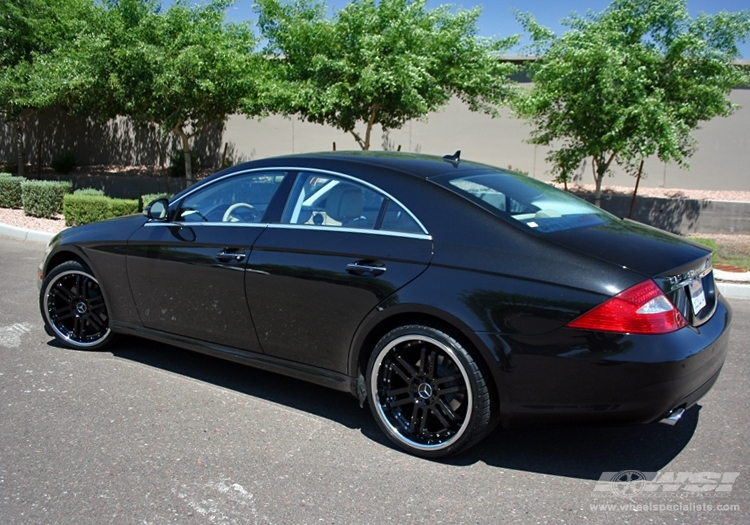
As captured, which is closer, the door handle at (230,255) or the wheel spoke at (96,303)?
the door handle at (230,255)

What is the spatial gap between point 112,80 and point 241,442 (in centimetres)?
1071

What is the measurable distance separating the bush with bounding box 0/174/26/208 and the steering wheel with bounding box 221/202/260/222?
40.9 ft

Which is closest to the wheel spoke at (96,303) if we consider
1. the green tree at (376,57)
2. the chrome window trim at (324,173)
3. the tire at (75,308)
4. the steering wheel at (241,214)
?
the tire at (75,308)

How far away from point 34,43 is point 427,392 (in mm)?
17389

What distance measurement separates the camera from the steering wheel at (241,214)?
177 inches

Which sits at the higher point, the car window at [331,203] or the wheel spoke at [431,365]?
the car window at [331,203]

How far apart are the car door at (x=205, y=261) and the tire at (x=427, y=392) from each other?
37.9 inches

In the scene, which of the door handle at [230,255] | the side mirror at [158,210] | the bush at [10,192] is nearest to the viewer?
the door handle at [230,255]

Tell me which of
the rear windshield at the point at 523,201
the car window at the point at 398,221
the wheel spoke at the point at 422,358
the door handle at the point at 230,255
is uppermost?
the rear windshield at the point at 523,201

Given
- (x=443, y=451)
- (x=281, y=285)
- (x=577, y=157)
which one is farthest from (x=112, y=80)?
(x=443, y=451)

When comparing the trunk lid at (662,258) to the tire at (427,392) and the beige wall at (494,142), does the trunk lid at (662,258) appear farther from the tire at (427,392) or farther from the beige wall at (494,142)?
the beige wall at (494,142)

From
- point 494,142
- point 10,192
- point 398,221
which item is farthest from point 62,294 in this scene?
point 494,142

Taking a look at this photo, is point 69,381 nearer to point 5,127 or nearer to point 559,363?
point 559,363

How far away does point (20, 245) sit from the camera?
36.9ft
